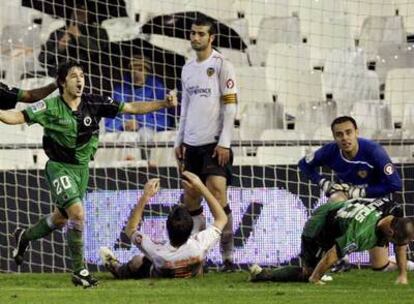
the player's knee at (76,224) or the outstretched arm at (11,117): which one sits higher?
the outstretched arm at (11,117)

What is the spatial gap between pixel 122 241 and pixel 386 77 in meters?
4.50

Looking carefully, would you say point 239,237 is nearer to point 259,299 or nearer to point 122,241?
point 122,241

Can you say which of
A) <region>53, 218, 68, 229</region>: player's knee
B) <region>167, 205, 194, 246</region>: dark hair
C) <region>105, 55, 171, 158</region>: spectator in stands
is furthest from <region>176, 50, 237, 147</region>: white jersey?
<region>105, 55, 171, 158</region>: spectator in stands

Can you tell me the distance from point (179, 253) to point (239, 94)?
505cm

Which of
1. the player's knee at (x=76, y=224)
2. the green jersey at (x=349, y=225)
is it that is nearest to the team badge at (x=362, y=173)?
the green jersey at (x=349, y=225)

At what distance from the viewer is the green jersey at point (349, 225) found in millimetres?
9226

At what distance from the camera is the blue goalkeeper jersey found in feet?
34.1

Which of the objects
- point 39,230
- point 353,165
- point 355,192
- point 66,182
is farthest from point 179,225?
point 353,165

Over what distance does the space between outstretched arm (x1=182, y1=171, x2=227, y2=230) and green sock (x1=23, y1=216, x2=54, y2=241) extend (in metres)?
1.25

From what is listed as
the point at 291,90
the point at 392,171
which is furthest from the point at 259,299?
the point at 291,90

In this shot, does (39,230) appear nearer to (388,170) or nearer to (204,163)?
(204,163)

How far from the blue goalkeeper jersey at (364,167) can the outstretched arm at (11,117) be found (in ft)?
8.82

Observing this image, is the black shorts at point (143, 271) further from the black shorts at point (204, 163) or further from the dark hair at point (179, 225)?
the black shorts at point (204, 163)

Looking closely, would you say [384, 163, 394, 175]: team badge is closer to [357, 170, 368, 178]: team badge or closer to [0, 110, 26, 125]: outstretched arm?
[357, 170, 368, 178]: team badge
